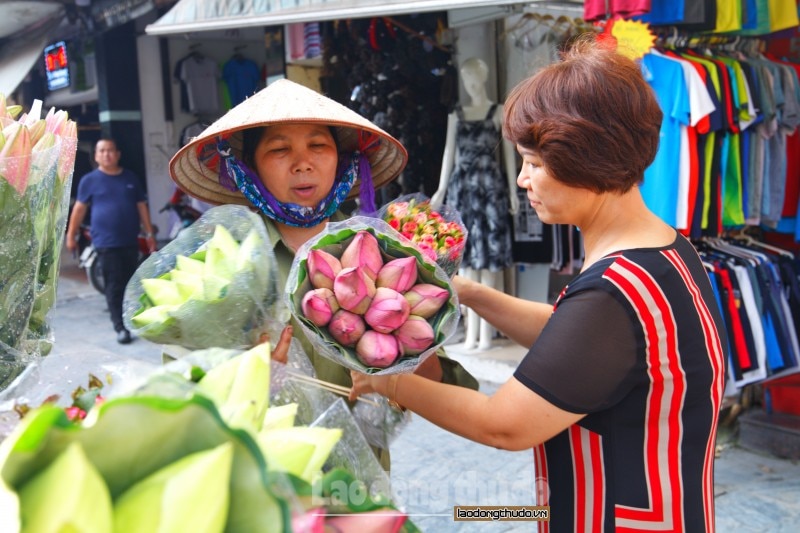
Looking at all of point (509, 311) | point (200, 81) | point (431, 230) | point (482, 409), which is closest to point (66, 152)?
point (431, 230)

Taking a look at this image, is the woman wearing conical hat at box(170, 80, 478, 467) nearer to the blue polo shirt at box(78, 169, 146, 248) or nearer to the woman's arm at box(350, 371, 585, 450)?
the woman's arm at box(350, 371, 585, 450)

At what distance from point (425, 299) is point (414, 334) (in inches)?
2.6

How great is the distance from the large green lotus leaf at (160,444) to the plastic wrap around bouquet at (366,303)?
0.63 m

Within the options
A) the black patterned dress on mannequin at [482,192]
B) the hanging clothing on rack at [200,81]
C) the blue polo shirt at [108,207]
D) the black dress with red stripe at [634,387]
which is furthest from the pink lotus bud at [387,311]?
the hanging clothing on rack at [200,81]

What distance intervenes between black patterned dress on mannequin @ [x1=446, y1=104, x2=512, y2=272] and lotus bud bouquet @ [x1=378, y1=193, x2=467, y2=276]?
362 cm

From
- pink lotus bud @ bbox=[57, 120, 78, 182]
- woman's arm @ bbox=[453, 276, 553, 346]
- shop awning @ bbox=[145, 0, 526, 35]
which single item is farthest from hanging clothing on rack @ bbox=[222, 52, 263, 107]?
pink lotus bud @ bbox=[57, 120, 78, 182]

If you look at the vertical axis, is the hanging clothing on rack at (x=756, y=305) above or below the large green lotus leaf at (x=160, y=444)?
below

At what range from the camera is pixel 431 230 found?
5.33 feet

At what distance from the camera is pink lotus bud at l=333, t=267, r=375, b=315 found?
1.21 meters

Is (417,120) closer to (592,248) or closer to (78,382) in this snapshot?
(592,248)

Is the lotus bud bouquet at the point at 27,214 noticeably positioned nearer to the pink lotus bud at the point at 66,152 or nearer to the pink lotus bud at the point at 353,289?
the pink lotus bud at the point at 66,152

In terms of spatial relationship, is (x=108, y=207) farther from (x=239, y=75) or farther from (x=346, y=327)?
(x=346, y=327)

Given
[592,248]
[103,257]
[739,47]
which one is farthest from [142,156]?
[592,248]

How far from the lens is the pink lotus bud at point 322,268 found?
1.23m
